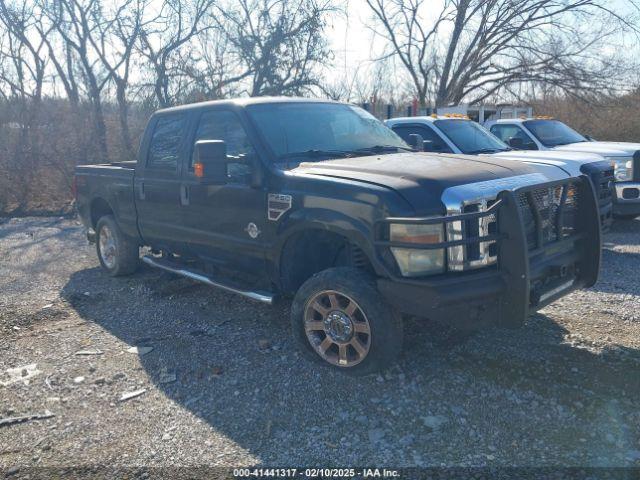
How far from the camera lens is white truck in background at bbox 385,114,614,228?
721 cm

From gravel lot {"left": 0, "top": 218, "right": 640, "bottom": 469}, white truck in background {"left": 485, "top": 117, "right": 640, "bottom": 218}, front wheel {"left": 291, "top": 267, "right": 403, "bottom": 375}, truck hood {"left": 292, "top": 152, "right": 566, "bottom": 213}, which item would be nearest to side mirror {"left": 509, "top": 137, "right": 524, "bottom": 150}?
white truck in background {"left": 485, "top": 117, "right": 640, "bottom": 218}

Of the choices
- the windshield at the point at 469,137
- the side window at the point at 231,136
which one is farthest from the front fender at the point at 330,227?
the windshield at the point at 469,137

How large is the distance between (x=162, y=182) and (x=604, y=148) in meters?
7.05

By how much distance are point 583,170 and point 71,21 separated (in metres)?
14.6

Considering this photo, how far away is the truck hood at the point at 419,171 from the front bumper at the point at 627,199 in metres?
4.81

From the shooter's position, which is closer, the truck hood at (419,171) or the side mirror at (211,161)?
the truck hood at (419,171)

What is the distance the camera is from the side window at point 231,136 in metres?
4.57

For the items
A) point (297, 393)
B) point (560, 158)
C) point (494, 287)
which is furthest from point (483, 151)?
point (297, 393)

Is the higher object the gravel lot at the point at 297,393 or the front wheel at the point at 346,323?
the front wheel at the point at 346,323

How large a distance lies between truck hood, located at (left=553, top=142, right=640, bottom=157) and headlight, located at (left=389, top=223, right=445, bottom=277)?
6.33 m

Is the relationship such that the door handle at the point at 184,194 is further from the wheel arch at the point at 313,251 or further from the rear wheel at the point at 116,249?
the rear wheel at the point at 116,249

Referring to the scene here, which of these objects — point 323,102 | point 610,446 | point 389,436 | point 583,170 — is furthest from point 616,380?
point 583,170

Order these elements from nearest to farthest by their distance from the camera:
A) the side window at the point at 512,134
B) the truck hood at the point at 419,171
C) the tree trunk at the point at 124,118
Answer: the truck hood at the point at 419,171 → the side window at the point at 512,134 → the tree trunk at the point at 124,118

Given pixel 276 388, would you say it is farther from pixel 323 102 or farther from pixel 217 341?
pixel 323 102
